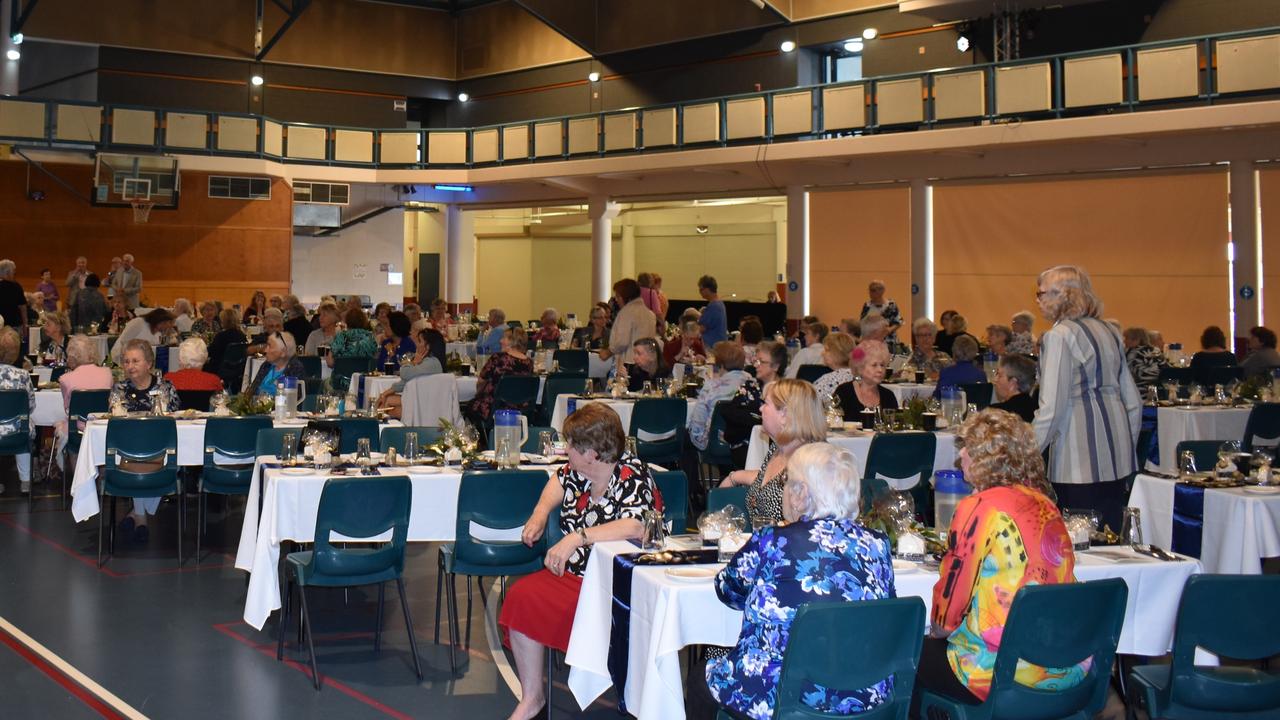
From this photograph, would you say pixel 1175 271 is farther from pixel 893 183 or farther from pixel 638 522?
pixel 638 522

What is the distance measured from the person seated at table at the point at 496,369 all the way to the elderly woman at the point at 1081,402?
489 cm

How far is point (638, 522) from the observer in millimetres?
4438

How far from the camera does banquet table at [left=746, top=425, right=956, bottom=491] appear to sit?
6.99 metres

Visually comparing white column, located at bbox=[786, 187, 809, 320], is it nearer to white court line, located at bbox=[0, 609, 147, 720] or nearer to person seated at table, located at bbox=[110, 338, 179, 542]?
person seated at table, located at bbox=[110, 338, 179, 542]

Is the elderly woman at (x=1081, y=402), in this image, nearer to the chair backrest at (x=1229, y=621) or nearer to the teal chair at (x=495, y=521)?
the chair backrest at (x=1229, y=621)

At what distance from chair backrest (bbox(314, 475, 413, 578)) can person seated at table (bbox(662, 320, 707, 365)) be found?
702cm

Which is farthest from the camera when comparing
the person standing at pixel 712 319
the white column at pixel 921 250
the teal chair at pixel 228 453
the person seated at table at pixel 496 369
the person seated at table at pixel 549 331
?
the white column at pixel 921 250

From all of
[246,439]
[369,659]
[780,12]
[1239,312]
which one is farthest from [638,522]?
[780,12]

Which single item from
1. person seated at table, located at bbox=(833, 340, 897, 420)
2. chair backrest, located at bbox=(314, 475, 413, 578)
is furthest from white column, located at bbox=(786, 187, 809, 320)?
chair backrest, located at bbox=(314, 475, 413, 578)

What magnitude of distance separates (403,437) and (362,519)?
4.59 ft

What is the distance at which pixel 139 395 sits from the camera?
26.0ft

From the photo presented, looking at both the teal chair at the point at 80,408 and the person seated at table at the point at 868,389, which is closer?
the person seated at table at the point at 868,389

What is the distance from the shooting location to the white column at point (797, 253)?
19.8 meters

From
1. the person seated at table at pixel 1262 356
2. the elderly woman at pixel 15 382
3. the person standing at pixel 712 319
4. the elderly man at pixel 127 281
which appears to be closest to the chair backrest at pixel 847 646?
the elderly woman at pixel 15 382
